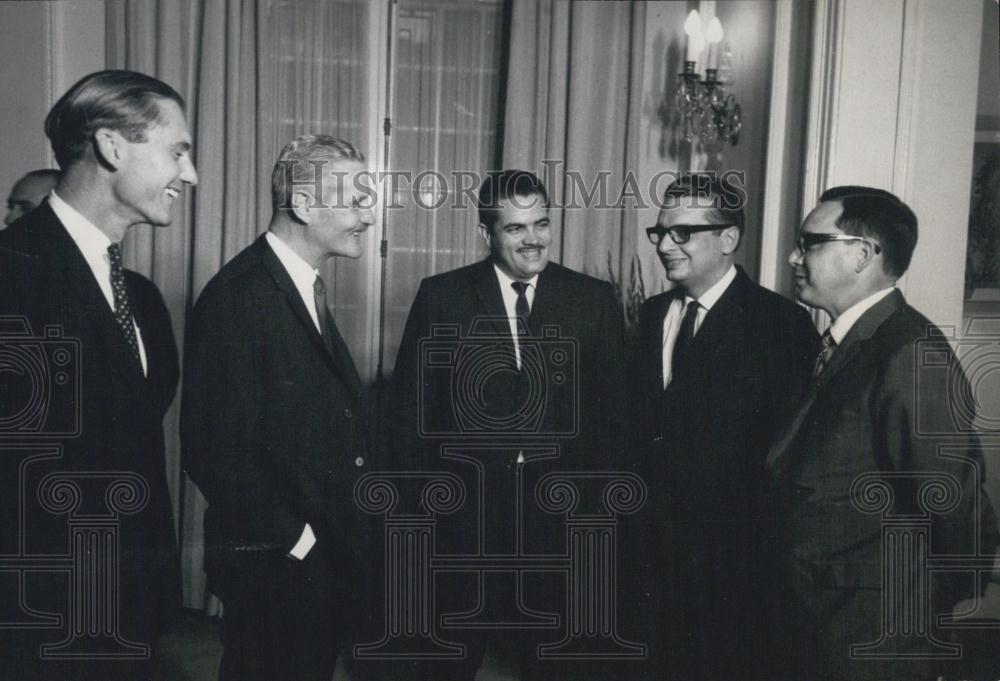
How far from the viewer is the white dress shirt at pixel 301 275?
1750 mm

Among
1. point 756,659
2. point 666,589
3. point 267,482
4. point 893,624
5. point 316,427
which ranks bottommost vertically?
point 756,659

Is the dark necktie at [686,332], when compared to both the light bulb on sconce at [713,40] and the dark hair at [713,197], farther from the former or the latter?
the light bulb on sconce at [713,40]

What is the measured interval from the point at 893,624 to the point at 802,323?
28.7 inches

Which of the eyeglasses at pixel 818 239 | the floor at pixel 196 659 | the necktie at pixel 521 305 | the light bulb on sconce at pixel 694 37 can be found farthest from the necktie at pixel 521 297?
the floor at pixel 196 659

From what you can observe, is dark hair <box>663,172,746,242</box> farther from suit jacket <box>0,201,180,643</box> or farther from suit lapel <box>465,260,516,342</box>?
suit jacket <box>0,201,180,643</box>

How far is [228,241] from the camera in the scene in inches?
111

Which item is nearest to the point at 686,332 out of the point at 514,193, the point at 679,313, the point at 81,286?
the point at 679,313

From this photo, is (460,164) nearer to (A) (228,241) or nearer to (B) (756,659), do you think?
(A) (228,241)

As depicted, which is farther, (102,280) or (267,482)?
(267,482)

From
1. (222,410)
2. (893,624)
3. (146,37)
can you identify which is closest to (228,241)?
(146,37)

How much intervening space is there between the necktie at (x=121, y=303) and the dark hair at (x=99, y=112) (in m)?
0.18

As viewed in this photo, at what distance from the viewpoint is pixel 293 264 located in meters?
1.79

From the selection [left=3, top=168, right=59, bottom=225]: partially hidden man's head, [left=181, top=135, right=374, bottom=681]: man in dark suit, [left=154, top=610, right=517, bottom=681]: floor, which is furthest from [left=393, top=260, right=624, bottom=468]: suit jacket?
[left=3, top=168, right=59, bottom=225]: partially hidden man's head

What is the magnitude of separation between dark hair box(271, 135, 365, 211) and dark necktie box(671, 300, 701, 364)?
85 centimetres
